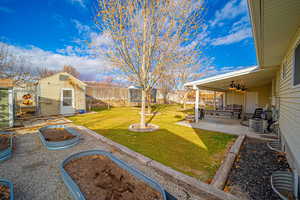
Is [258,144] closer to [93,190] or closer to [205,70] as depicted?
[93,190]

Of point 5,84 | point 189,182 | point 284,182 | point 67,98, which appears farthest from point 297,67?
point 67,98

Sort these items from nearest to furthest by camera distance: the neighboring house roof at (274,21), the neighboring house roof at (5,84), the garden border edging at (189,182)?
the neighboring house roof at (274,21) → the garden border edging at (189,182) → the neighboring house roof at (5,84)

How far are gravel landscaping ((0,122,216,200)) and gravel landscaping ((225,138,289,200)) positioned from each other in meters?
0.94

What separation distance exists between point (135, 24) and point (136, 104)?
15.0 metres

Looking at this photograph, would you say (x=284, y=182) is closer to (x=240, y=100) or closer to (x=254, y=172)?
(x=254, y=172)

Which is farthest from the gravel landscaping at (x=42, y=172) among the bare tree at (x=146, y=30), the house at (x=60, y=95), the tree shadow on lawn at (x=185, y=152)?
the house at (x=60, y=95)

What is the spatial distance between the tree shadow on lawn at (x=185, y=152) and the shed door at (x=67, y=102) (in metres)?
7.95

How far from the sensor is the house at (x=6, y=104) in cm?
641

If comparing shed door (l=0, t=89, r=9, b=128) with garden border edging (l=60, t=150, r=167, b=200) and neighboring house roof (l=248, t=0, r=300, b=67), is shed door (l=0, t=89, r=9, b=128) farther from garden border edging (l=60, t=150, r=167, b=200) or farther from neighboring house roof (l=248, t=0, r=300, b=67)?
neighboring house roof (l=248, t=0, r=300, b=67)

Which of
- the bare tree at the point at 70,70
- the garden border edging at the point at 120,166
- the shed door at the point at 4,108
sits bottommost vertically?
the garden border edging at the point at 120,166

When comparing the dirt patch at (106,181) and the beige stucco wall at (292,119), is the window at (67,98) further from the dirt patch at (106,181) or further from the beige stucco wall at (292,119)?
the beige stucco wall at (292,119)

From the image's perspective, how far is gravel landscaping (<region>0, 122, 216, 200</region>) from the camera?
7.22 feet

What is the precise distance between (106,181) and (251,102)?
15.5 m

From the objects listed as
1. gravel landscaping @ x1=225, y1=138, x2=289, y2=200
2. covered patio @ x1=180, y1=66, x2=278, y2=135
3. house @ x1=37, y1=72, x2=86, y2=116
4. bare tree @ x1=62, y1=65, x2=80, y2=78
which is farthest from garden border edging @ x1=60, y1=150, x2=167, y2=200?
bare tree @ x1=62, y1=65, x2=80, y2=78
